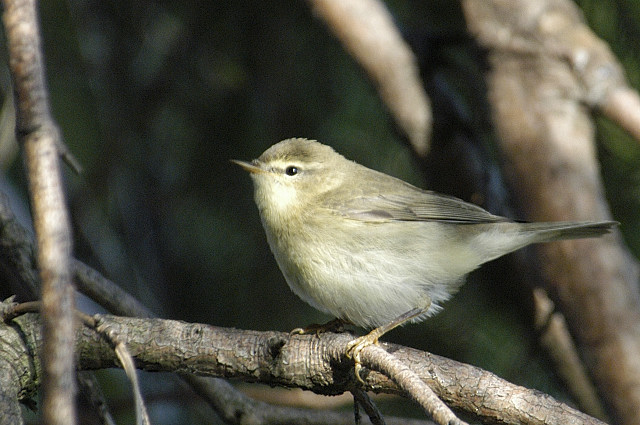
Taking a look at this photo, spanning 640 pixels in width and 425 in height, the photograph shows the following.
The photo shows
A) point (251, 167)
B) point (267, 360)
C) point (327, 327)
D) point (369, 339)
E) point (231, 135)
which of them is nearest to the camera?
point (267, 360)

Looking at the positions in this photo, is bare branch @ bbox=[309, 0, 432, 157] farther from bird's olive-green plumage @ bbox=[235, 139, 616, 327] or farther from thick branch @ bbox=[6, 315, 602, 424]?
thick branch @ bbox=[6, 315, 602, 424]

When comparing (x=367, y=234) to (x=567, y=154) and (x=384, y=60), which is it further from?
(x=384, y=60)

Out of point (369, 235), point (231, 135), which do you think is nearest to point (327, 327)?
point (369, 235)

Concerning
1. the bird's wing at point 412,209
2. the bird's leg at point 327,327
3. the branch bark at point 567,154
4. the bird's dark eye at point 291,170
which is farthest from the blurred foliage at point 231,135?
the bird's dark eye at point 291,170

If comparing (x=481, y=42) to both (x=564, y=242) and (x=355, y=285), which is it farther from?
(x=355, y=285)

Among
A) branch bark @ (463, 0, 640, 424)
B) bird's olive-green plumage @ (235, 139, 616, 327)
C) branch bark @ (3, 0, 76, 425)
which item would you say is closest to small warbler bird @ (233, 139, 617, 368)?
bird's olive-green plumage @ (235, 139, 616, 327)

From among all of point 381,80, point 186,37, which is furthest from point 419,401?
point 186,37
